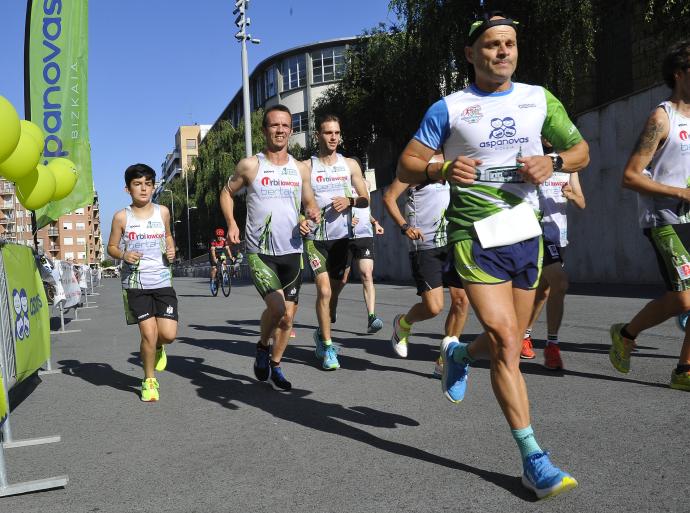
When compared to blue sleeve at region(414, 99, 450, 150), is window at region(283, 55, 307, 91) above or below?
above

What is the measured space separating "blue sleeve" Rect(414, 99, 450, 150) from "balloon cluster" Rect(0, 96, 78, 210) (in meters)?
2.55

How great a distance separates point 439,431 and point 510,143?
5.74ft

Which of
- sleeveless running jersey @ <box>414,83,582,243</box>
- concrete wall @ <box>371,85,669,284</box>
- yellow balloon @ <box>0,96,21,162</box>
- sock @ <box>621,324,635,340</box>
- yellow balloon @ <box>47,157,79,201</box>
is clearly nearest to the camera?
sleeveless running jersey @ <box>414,83,582,243</box>

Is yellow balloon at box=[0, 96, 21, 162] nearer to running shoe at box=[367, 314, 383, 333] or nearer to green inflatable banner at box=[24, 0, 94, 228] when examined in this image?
running shoe at box=[367, 314, 383, 333]

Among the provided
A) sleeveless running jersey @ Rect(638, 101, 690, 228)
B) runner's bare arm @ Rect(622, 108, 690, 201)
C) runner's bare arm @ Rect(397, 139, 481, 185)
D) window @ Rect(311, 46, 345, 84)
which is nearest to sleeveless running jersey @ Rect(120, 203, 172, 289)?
runner's bare arm @ Rect(397, 139, 481, 185)

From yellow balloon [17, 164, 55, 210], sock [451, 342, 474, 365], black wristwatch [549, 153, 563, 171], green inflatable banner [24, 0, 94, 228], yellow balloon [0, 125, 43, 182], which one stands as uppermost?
green inflatable banner [24, 0, 94, 228]

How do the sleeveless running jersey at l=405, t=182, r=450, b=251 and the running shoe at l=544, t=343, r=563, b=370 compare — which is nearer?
the running shoe at l=544, t=343, r=563, b=370

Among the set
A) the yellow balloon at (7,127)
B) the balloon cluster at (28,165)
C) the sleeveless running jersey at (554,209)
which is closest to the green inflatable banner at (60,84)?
the balloon cluster at (28,165)

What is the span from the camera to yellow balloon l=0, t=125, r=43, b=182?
5.25 metres

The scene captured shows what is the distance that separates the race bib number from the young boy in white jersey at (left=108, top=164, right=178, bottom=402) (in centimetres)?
393

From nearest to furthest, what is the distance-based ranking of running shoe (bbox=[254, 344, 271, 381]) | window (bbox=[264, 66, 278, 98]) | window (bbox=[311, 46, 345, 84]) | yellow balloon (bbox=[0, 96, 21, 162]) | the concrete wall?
yellow balloon (bbox=[0, 96, 21, 162])
running shoe (bbox=[254, 344, 271, 381])
the concrete wall
window (bbox=[311, 46, 345, 84])
window (bbox=[264, 66, 278, 98])

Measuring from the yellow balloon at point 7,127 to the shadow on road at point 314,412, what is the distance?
7.57 feet

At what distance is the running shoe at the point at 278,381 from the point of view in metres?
5.71

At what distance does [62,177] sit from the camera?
7.10 m
